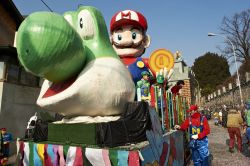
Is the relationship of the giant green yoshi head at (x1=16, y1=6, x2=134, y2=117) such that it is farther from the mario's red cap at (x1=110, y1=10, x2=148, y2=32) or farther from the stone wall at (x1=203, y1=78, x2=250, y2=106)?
the stone wall at (x1=203, y1=78, x2=250, y2=106)

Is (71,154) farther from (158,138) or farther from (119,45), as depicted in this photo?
(119,45)

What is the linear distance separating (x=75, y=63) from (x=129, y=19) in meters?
2.42

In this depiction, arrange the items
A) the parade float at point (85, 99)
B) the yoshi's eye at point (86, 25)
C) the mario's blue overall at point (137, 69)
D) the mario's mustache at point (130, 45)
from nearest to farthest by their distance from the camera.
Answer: the parade float at point (85, 99) < the yoshi's eye at point (86, 25) < the mario's blue overall at point (137, 69) < the mario's mustache at point (130, 45)

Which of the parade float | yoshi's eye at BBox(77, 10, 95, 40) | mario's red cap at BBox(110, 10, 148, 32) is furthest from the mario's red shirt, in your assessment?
yoshi's eye at BBox(77, 10, 95, 40)

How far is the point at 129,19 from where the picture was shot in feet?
18.7

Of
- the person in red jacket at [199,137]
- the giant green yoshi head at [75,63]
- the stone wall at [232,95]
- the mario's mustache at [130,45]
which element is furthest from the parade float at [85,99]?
the stone wall at [232,95]

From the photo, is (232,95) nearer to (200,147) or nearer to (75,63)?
(200,147)

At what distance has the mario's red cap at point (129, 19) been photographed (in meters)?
5.71

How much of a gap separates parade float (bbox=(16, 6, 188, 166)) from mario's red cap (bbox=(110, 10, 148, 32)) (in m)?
1.51

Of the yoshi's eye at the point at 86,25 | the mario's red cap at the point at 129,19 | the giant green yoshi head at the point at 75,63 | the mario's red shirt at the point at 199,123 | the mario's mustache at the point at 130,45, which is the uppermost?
the mario's red cap at the point at 129,19

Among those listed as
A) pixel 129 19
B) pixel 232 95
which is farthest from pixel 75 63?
pixel 232 95

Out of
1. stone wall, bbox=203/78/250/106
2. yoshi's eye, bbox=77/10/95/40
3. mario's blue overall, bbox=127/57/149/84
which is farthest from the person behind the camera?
stone wall, bbox=203/78/250/106

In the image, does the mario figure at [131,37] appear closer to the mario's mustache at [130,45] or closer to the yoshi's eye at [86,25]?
the mario's mustache at [130,45]

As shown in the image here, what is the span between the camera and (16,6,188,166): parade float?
3.36 m
